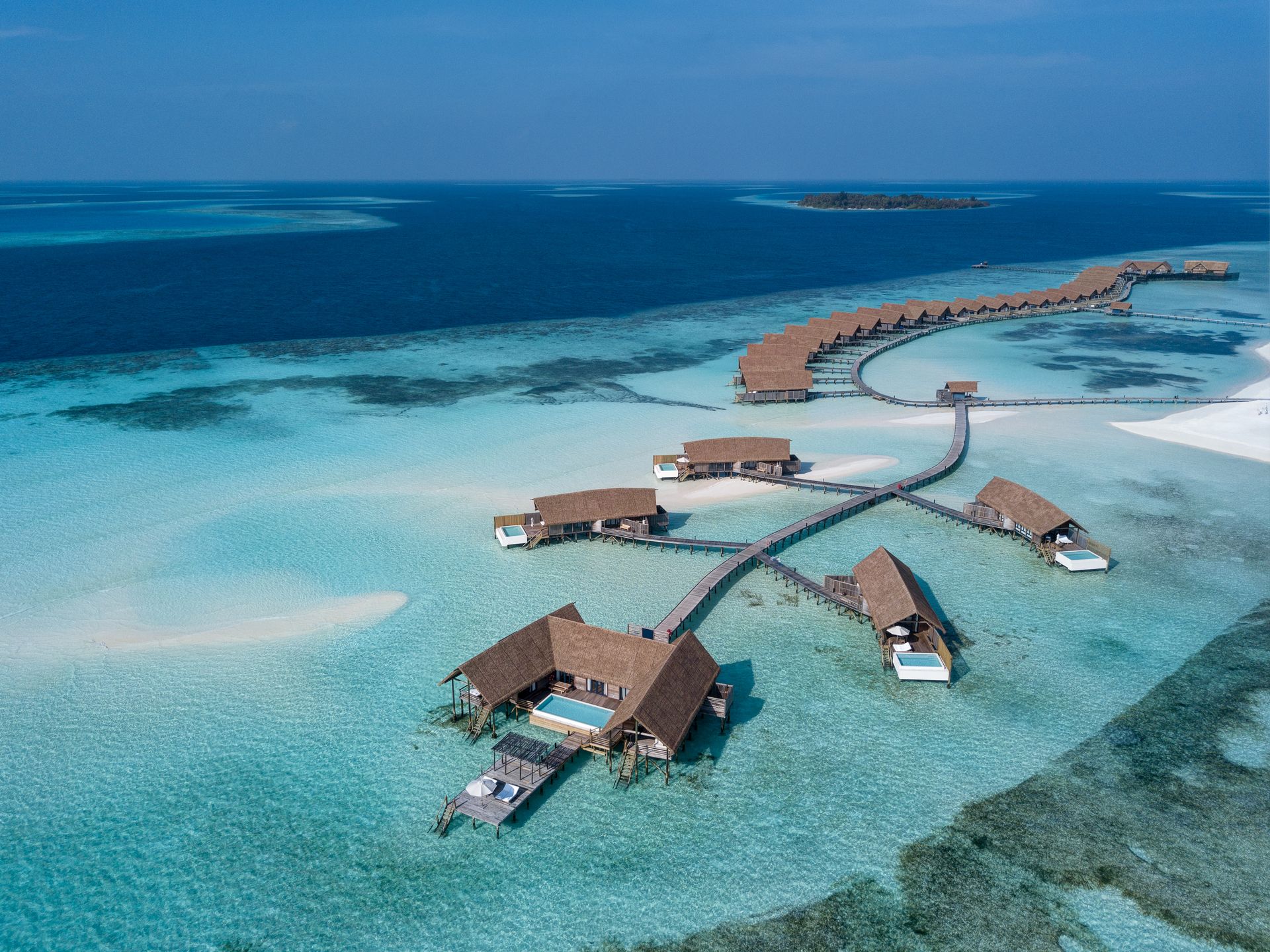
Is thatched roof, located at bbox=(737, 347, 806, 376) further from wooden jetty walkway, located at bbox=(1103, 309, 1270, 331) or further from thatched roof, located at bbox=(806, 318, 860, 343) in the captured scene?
wooden jetty walkway, located at bbox=(1103, 309, 1270, 331)

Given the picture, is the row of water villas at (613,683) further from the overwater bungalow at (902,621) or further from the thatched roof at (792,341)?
the thatched roof at (792,341)

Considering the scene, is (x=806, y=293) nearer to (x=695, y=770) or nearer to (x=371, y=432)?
(x=371, y=432)

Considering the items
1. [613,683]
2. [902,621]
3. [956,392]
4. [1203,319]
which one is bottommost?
[613,683]

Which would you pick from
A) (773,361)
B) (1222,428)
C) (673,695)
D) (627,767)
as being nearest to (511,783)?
(627,767)

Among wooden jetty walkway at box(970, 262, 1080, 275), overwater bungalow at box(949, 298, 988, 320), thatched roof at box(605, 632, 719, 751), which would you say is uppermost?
wooden jetty walkway at box(970, 262, 1080, 275)

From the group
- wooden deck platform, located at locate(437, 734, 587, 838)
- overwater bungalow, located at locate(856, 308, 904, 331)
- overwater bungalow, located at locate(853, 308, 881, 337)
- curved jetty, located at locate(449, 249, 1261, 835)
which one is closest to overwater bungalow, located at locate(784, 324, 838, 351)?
overwater bungalow, located at locate(853, 308, 881, 337)

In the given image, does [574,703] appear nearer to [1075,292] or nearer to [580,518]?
[580,518]

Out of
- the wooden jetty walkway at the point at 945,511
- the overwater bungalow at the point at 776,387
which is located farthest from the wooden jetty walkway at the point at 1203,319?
the wooden jetty walkway at the point at 945,511
